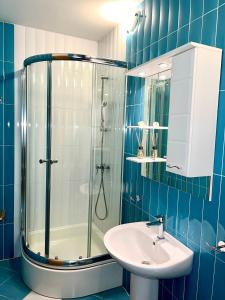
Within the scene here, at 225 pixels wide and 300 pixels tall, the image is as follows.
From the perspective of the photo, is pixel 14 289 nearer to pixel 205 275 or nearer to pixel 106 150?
pixel 106 150

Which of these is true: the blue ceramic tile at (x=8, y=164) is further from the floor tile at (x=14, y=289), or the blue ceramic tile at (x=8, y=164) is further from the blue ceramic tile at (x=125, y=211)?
the blue ceramic tile at (x=125, y=211)

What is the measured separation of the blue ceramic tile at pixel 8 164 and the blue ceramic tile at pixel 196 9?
2.16 meters

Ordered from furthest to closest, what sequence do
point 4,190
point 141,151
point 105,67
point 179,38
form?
1. point 4,190
2. point 105,67
3. point 141,151
4. point 179,38

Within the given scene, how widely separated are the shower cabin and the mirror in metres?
0.45

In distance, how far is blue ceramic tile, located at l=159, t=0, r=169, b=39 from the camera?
1.73 meters

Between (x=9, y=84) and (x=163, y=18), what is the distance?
173 centimetres

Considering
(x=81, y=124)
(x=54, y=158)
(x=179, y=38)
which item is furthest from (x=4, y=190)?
(x=179, y=38)

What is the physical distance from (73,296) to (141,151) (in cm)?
145

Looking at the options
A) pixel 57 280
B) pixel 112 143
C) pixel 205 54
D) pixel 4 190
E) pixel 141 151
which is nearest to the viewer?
pixel 205 54

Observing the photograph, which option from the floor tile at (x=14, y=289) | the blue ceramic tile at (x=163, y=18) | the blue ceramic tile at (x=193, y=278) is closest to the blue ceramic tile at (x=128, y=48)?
the blue ceramic tile at (x=163, y=18)

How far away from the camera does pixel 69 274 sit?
2.13m

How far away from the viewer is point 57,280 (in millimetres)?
2137

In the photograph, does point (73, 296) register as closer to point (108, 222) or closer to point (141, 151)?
point (108, 222)

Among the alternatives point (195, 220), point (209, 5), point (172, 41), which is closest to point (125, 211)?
point (195, 220)
